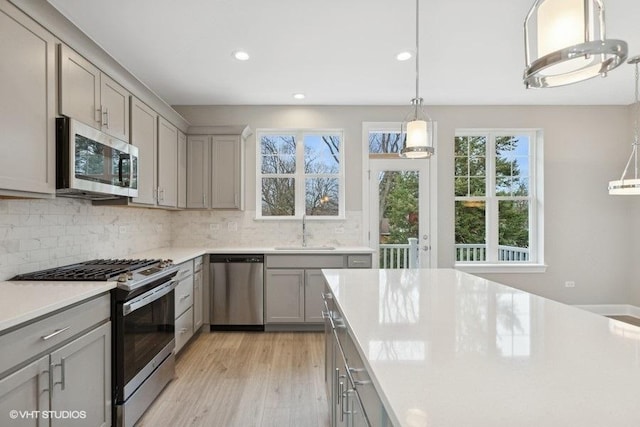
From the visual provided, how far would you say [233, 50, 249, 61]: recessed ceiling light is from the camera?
2922 mm

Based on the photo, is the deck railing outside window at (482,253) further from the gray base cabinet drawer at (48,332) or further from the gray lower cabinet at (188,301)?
the gray base cabinet drawer at (48,332)

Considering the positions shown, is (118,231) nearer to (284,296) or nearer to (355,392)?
(284,296)

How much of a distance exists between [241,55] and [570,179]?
4362 millimetres

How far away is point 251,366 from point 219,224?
1965 mm

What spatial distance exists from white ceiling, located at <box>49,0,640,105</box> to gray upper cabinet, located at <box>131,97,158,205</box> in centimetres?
53

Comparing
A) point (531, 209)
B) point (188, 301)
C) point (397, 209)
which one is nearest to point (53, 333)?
point (188, 301)

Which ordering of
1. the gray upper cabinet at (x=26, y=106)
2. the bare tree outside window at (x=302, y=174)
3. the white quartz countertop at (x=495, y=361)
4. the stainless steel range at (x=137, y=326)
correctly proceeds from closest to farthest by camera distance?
the white quartz countertop at (x=495, y=361) → the gray upper cabinet at (x=26, y=106) → the stainless steel range at (x=137, y=326) → the bare tree outside window at (x=302, y=174)

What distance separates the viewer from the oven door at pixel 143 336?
1873 millimetres

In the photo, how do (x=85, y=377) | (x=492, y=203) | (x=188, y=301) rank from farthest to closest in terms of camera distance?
(x=492, y=203) < (x=188, y=301) < (x=85, y=377)

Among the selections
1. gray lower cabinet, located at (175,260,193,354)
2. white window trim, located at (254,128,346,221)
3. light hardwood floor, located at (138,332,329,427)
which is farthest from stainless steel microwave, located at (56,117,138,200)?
white window trim, located at (254,128,346,221)

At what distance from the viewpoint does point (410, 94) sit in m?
3.88

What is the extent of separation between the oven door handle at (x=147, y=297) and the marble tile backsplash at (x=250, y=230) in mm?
1649

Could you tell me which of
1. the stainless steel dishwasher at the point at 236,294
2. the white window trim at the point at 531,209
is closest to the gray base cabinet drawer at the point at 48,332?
the stainless steel dishwasher at the point at 236,294

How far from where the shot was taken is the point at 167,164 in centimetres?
347
